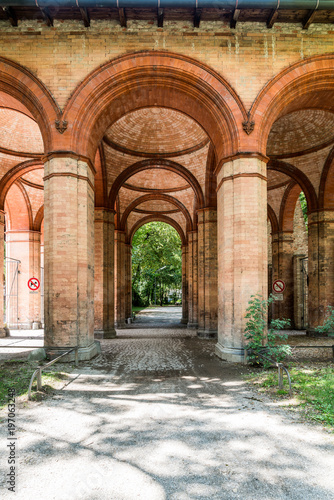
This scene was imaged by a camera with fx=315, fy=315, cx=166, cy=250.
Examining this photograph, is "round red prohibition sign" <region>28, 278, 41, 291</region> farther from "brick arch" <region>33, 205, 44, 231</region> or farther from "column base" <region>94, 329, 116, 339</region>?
"brick arch" <region>33, 205, 44, 231</region>

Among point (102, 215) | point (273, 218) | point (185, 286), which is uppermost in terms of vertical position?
point (273, 218)

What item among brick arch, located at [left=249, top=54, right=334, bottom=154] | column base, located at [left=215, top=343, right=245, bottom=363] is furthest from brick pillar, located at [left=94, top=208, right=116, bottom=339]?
brick arch, located at [left=249, top=54, right=334, bottom=154]

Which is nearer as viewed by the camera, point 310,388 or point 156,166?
point 310,388

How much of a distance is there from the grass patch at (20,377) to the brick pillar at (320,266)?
Result: 11066 mm

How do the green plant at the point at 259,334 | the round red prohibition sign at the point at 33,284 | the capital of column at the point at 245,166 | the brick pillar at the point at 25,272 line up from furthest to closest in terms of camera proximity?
the brick pillar at the point at 25,272 < the round red prohibition sign at the point at 33,284 < the capital of column at the point at 245,166 < the green plant at the point at 259,334

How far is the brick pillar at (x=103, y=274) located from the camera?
44.7ft

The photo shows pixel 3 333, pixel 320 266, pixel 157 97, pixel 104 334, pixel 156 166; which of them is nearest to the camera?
pixel 157 97

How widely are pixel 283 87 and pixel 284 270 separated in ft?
37.1

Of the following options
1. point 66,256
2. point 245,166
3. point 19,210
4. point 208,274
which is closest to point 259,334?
point 245,166

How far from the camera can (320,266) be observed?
13703 millimetres

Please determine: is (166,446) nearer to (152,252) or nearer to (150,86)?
(150,86)

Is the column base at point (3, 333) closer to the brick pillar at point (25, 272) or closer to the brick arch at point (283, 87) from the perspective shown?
the brick pillar at point (25, 272)

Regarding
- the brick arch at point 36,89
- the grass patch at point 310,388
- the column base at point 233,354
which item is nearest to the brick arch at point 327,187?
the grass patch at point 310,388

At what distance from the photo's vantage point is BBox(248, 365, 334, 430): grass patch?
4676 millimetres
